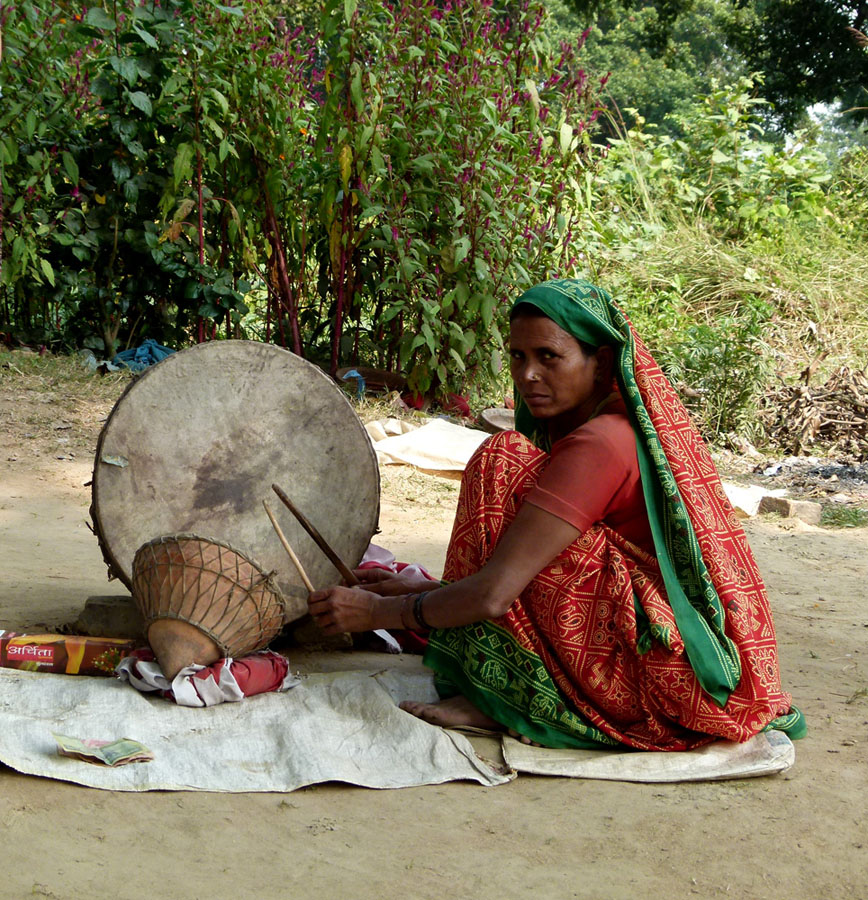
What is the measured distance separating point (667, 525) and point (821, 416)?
4.85 m

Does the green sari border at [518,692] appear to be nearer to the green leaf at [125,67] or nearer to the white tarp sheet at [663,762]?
the white tarp sheet at [663,762]

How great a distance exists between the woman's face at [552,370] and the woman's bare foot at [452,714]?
27.1 inches

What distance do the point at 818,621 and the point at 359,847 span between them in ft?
6.98

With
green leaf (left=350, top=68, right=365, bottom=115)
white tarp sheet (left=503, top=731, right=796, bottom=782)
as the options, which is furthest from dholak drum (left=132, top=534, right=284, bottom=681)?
green leaf (left=350, top=68, right=365, bottom=115)

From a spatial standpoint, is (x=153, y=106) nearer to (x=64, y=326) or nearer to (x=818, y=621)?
(x=64, y=326)

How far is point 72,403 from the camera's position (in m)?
5.55

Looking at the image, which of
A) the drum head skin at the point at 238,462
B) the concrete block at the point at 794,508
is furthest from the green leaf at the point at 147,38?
the concrete block at the point at 794,508

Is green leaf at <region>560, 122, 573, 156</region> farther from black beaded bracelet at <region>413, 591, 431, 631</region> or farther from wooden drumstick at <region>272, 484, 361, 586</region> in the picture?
black beaded bracelet at <region>413, 591, 431, 631</region>

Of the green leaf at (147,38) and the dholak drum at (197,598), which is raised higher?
the green leaf at (147,38)

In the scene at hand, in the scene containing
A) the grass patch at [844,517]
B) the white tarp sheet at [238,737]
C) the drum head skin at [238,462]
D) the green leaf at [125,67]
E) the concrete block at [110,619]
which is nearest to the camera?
the white tarp sheet at [238,737]

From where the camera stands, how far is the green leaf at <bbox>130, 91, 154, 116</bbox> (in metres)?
5.51

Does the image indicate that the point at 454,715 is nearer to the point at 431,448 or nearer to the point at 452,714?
the point at 452,714

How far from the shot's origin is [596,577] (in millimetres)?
2217

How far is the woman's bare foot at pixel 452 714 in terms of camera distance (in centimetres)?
235
